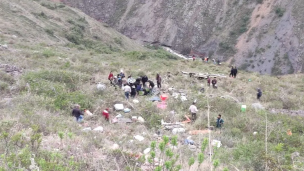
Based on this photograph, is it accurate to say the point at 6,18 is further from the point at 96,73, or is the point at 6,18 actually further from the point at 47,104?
the point at 47,104

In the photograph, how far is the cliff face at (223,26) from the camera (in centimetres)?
3178

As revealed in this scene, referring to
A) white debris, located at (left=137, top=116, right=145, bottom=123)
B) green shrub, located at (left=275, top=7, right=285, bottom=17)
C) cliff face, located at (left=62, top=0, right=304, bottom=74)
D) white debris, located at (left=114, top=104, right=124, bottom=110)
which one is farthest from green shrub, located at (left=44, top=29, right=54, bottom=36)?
green shrub, located at (left=275, top=7, right=285, bottom=17)

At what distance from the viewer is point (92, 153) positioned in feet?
13.8

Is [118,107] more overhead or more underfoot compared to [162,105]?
more overhead

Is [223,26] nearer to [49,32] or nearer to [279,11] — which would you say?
[279,11]

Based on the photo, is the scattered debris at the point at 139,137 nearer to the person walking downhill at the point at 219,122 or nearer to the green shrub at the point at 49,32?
the person walking downhill at the point at 219,122

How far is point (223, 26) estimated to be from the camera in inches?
1469

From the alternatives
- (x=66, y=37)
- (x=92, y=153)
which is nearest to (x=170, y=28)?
(x=66, y=37)

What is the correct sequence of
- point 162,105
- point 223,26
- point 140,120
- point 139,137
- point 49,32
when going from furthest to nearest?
1. point 223,26
2. point 49,32
3. point 162,105
4. point 140,120
5. point 139,137

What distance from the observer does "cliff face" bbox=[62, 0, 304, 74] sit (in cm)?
3178

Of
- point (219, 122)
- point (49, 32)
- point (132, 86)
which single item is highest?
point (49, 32)

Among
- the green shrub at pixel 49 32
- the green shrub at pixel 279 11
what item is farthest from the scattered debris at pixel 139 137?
the green shrub at pixel 279 11

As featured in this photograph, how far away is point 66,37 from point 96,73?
12.7 meters

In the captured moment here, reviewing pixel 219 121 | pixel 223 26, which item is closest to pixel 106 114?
pixel 219 121
